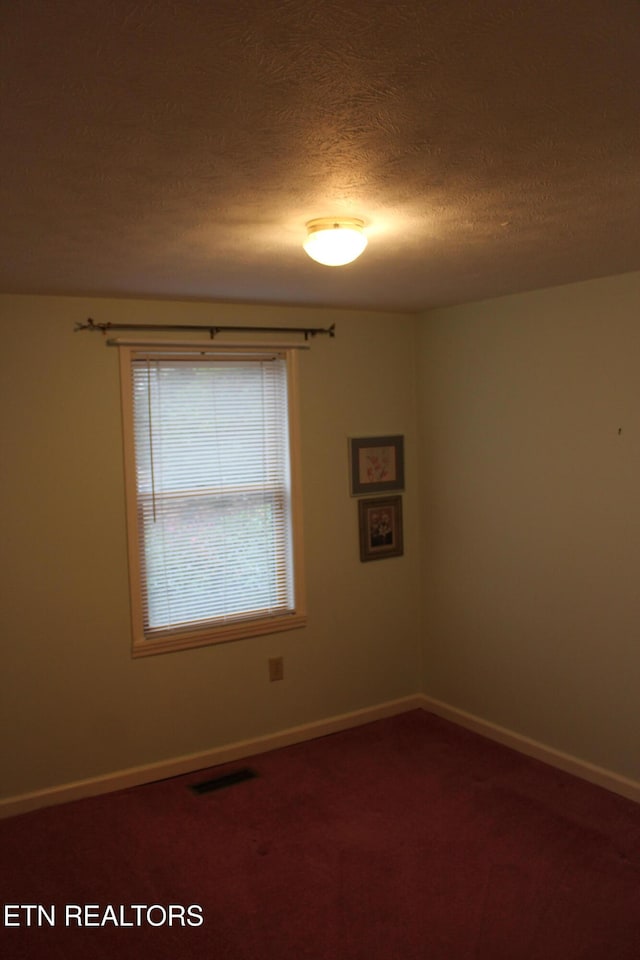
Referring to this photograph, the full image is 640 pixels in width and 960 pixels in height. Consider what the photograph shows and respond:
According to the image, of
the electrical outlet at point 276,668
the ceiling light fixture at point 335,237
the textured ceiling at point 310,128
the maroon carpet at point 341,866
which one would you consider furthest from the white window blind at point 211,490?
the ceiling light fixture at point 335,237

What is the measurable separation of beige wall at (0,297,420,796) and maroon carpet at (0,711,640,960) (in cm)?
28

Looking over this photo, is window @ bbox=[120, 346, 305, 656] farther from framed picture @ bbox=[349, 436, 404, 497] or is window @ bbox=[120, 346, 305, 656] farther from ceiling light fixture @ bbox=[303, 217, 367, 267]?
ceiling light fixture @ bbox=[303, 217, 367, 267]

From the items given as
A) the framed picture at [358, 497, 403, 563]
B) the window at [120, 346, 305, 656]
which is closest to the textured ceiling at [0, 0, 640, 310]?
the window at [120, 346, 305, 656]

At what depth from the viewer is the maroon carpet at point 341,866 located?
8.45ft

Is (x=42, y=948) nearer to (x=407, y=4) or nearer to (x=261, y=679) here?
(x=261, y=679)

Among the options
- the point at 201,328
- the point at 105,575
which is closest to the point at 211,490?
the point at 105,575

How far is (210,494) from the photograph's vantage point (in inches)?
153

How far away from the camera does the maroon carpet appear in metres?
2.57

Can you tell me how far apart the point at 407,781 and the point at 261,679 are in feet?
3.00

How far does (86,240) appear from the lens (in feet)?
7.94

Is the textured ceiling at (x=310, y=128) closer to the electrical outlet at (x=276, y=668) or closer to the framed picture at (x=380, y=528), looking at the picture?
the framed picture at (x=380, y=528)

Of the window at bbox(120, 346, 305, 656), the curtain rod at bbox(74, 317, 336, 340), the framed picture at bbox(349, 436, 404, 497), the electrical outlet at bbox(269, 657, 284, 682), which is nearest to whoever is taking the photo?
the curtain rod at bbox(74, 317, 336, 340)

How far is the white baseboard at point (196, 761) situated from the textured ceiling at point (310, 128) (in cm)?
236

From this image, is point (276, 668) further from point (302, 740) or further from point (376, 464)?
point (376, 464)
